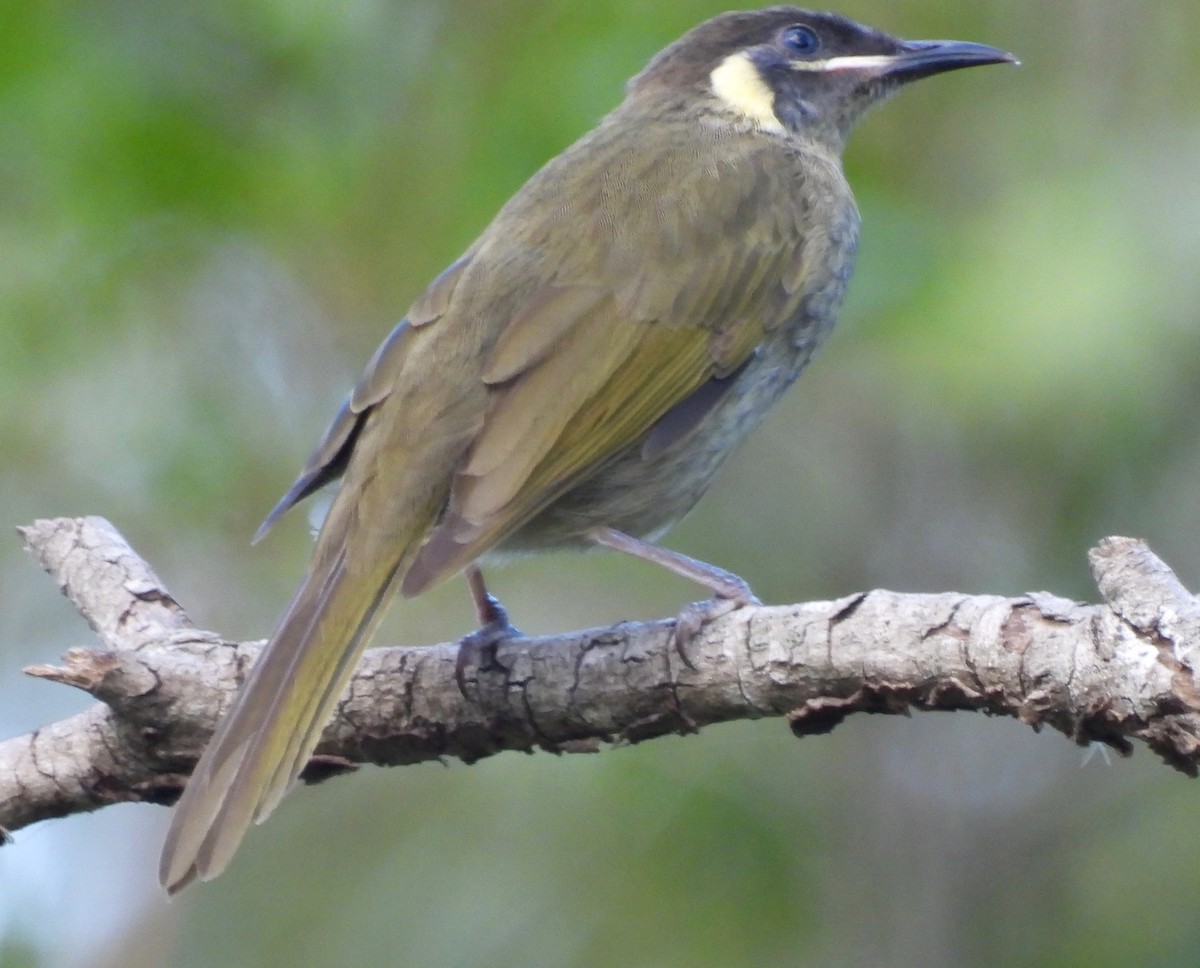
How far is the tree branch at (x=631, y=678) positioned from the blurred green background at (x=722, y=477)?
0.95 meters

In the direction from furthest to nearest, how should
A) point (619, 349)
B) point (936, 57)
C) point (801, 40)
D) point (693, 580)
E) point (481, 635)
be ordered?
point (801, 40), point (936, 57), point (619, 349), point (693, 580), point (481, 635)

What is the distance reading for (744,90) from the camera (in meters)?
5.39

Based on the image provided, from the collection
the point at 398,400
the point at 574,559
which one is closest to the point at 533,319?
the point at 398,400

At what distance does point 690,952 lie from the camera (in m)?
5.28

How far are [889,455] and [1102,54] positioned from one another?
1576 mm

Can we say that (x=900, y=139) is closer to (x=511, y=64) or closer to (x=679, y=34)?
(x=679, y=34)

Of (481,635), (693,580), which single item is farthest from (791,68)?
(481,635)

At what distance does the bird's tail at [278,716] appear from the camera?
10.6ft

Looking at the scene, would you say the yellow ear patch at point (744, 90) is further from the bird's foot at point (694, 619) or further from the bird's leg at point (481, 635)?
the bird's foot at point (694, 619)

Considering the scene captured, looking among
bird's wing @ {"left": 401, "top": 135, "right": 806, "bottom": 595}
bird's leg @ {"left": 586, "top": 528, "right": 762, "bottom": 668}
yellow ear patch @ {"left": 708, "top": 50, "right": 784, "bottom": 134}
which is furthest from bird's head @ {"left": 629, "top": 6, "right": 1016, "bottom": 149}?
bird's leg @ {"left": 586, "top": 528, "right": 762, "bottom": 668}

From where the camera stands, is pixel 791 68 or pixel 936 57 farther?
pixel 791 68

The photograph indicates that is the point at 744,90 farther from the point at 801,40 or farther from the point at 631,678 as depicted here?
the point at 631,678

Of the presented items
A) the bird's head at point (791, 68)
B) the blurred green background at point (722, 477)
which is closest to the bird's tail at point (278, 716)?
the blurred green background at point (722, 477)

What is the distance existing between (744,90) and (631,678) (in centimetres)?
252
